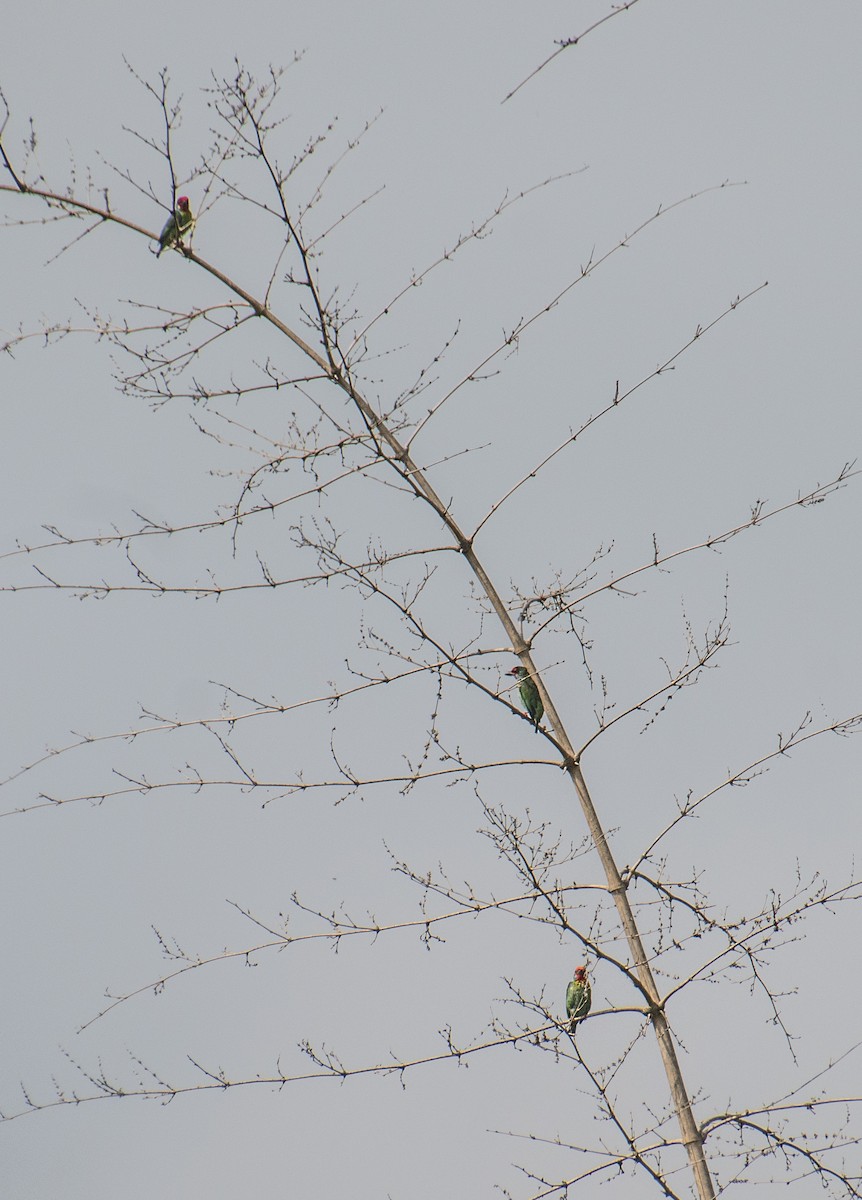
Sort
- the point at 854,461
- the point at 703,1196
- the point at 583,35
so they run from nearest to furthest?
the point at 583,35 → the point at 703,1196 → the point at 854,461

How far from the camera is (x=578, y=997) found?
7359mm

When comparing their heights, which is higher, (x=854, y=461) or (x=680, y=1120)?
(x=854, y=461)

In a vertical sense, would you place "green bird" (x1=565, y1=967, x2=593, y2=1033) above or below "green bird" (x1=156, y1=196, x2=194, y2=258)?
below

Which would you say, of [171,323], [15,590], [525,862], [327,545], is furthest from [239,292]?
[525,862]

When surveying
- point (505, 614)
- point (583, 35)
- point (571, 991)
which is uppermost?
point (505, 614)

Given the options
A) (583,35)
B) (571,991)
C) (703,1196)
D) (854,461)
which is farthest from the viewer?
(571,991)

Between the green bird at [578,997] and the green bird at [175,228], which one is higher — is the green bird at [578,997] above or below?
below

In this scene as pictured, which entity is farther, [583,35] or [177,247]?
[177,247]

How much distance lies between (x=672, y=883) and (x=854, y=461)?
7.26ft

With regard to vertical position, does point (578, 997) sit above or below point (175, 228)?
below

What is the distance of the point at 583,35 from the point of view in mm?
4020

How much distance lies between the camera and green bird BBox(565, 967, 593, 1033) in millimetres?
6348

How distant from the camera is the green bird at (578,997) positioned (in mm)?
6348

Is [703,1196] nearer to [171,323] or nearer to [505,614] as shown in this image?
[505,614]
